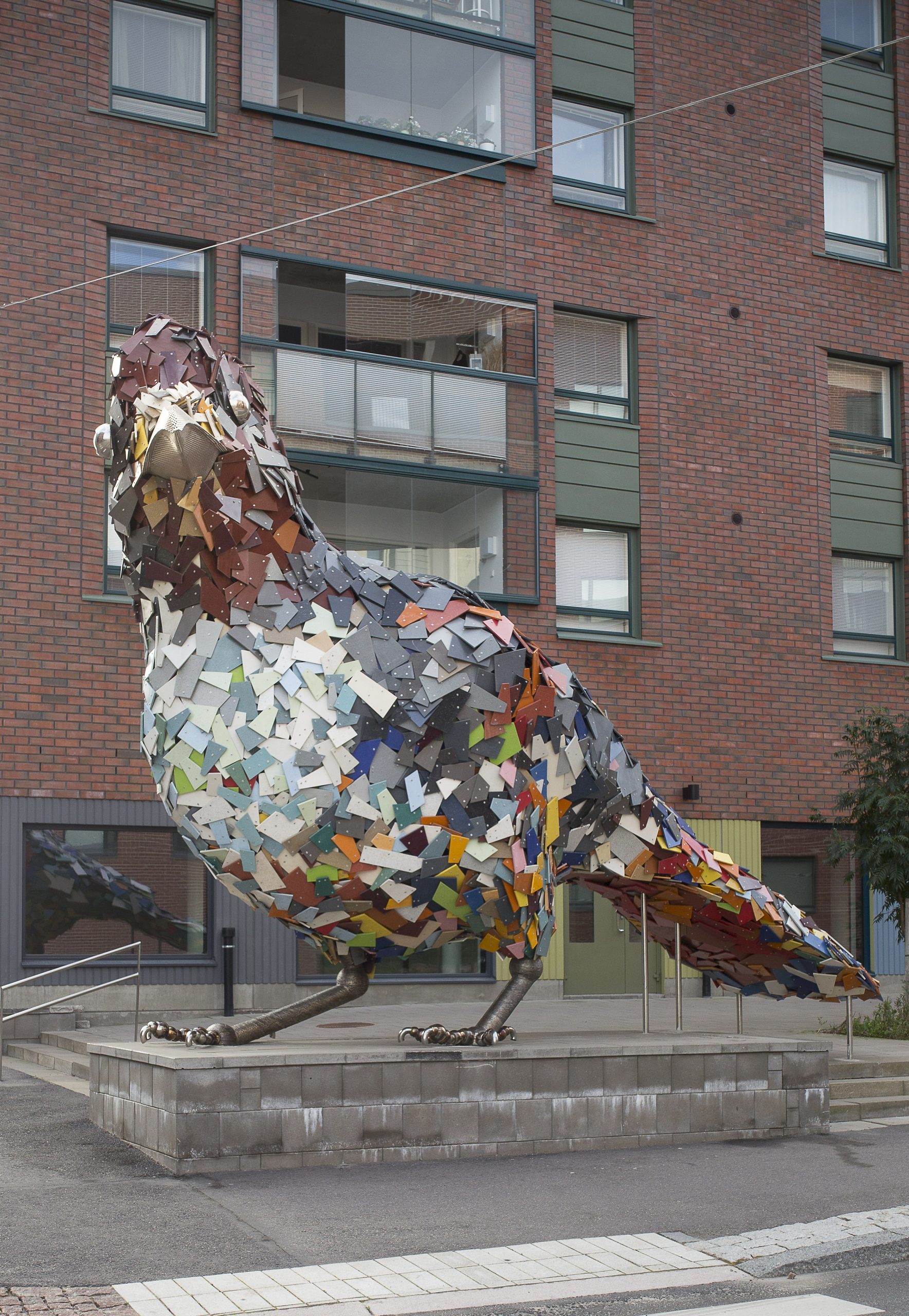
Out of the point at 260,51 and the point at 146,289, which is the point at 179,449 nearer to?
the point at 146,289

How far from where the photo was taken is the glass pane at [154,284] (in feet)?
57.7

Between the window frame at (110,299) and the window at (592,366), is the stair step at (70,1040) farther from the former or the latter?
the window at (592,366)

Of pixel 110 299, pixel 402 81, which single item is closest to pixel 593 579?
pixel 402 81

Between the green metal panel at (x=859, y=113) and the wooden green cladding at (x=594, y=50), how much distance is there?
10.9 ft

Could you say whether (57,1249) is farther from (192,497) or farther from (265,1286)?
(192,497)

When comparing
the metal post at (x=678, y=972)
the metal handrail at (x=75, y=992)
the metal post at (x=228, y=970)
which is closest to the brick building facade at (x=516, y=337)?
the metal handrail at (x=75, y=992)

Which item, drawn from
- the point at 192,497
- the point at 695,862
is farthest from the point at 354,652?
the point at 695,862

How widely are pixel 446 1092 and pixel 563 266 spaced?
13657 millimetres

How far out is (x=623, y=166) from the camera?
68.5 ft

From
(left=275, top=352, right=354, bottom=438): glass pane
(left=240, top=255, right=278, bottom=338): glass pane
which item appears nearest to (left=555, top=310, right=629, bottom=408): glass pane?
(left=275, top=352, right=354, bottom=438): glass pane

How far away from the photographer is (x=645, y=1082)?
9.69 m

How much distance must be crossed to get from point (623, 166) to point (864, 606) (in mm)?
7119

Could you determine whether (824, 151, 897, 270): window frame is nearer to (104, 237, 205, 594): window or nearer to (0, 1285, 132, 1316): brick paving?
(104, 237, 205, 594): window

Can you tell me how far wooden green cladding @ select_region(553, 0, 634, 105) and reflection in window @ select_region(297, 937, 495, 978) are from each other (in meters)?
11.5
